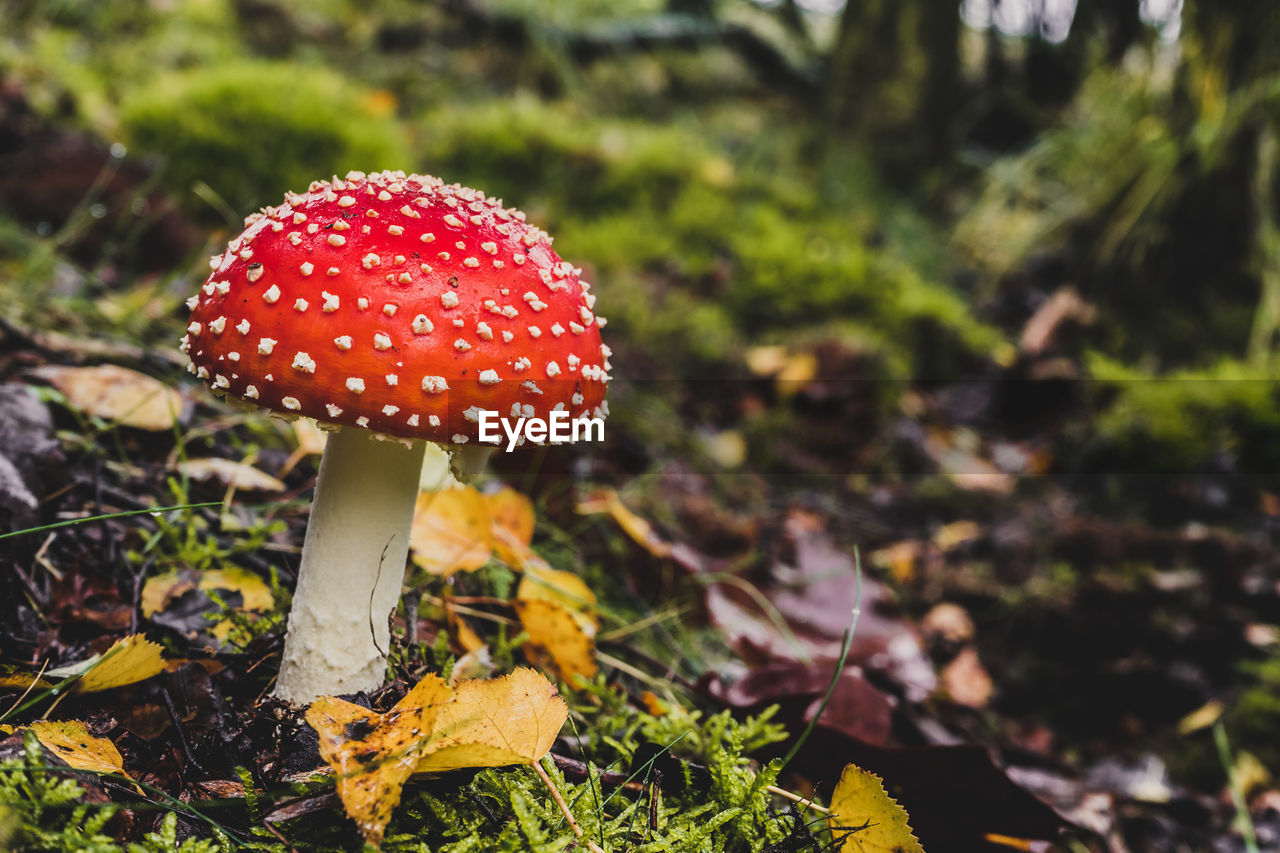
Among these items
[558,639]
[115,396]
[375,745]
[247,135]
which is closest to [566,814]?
[375,745]

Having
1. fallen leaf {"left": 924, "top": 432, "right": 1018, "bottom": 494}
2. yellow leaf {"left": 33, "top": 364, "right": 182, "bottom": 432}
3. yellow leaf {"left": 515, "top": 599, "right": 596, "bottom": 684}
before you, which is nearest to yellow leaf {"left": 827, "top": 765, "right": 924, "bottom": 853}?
yellow leaf {"left": 515, "top": 599, "right": 596, "bottom": 684}

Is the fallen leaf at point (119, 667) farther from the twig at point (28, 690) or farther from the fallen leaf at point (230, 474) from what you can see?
the fallen leaf at point (230, 474)

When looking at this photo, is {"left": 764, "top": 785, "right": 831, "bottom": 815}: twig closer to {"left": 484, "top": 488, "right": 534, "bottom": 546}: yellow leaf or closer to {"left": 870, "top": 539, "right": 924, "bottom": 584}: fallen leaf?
{"left": 484, "top": 488, "right": 534, "bottom": 546}: yellow leaf

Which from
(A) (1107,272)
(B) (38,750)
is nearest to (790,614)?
(B) (38,750)

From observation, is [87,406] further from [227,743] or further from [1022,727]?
[1022,727]

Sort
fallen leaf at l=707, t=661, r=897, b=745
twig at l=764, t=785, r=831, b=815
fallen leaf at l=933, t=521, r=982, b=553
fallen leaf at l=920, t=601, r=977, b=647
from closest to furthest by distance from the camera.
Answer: twig at l=764, t=785, r=831, b=815 → fallen leaf at l=707, t=661, r=897, b=745 → fallen leaf at l=920, t=601, r=977, b=647 → fallen leaf at l=933, t=521, r=982, b=553

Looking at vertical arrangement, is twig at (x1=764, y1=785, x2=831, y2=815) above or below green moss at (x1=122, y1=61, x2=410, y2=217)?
below
